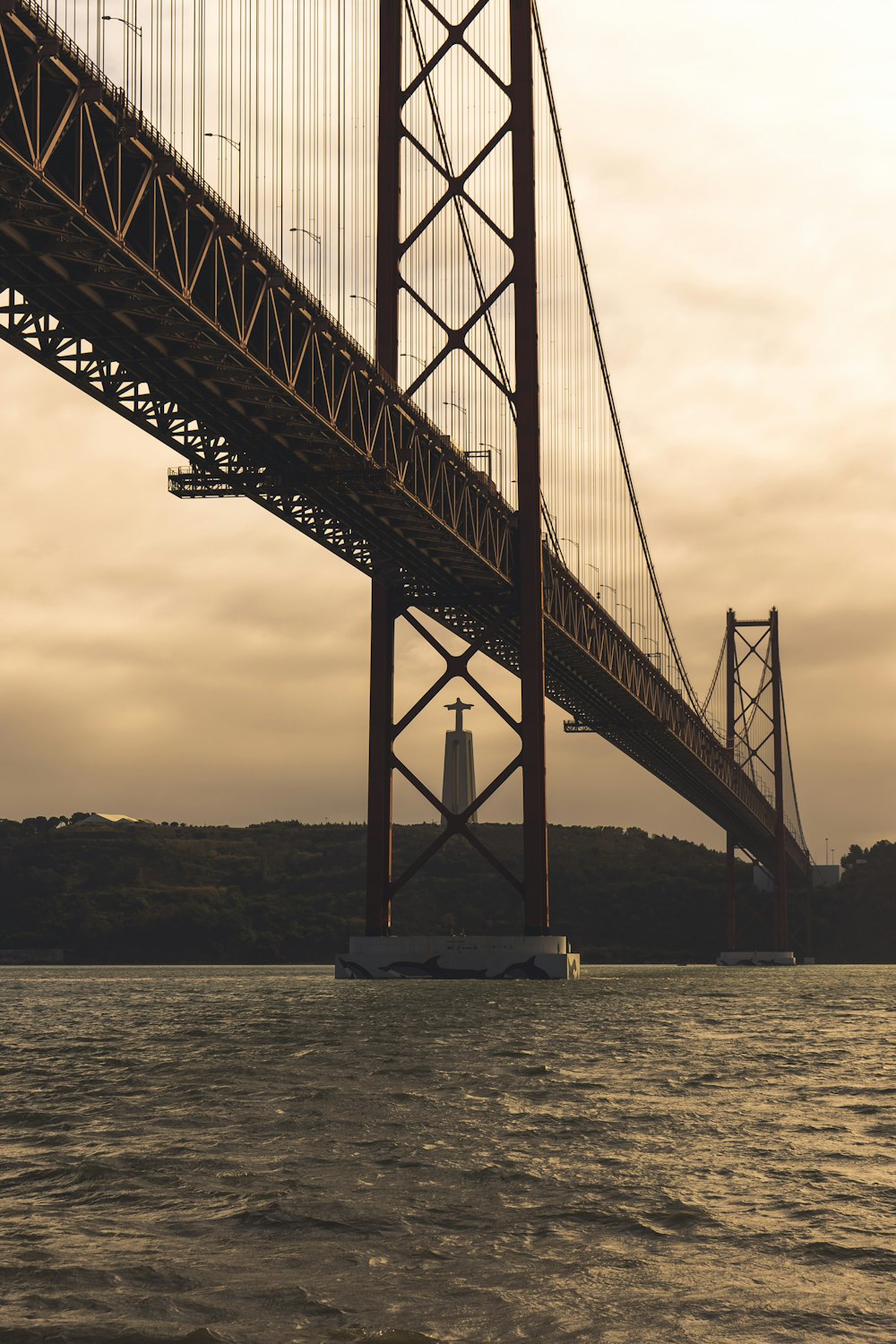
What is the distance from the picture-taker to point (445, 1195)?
30.0 feet

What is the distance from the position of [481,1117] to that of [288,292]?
1769 cm

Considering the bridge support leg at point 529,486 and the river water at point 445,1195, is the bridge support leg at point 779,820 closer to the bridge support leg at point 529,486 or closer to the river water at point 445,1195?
the bridge support leg at point 529,486

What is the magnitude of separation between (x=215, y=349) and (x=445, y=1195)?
727 inches

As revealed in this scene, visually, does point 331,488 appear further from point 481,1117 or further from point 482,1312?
point 482,1312

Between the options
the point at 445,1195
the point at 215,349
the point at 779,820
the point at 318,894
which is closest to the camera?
the point at 445,1195

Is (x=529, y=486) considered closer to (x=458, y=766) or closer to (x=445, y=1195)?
(x=445, y=1195)

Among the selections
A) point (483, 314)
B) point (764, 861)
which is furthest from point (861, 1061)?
point (764, 861)

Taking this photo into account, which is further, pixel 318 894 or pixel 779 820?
pixel 318 894

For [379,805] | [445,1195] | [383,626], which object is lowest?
[445,1195]

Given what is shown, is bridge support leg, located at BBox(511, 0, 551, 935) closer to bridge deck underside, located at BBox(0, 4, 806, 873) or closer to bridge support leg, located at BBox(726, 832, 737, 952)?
bridge deck underside, located at BBox(0, 4, 806, 873)

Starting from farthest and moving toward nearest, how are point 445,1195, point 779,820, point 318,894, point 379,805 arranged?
1. point 318,894
2. point 779,820
3. point 379,805
4. point 445,1195

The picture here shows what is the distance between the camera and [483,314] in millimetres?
45594

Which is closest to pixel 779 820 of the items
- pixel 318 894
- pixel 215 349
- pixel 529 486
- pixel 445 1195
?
pixel 318 894

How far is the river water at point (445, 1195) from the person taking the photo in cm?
668
